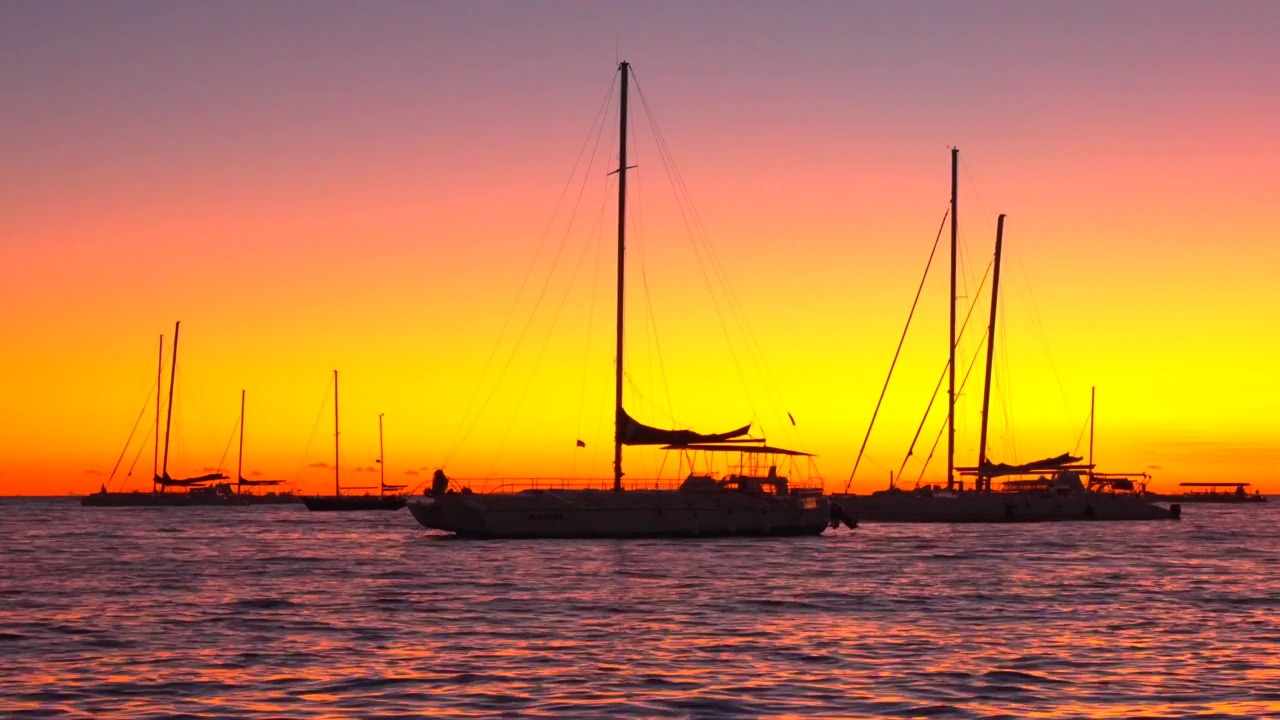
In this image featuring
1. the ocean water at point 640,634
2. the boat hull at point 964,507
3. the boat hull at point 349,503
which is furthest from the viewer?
the boat hull at point 349,503

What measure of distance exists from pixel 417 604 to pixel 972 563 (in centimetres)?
2537

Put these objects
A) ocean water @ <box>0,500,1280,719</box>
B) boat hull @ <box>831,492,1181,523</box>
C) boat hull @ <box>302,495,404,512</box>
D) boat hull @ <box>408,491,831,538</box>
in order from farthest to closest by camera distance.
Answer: boat hull @ <box>302,495,404,512</box>
boat hull @ <box>831,492,1181,523</box>
boat hull @ <box>408,491,831,538</box>
ocean water @ <box>0,500,1280,719</box>

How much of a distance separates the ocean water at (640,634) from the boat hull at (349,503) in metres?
84.4

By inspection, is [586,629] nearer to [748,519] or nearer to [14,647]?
[14,647]

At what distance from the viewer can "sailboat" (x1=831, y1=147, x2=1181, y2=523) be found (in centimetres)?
8656

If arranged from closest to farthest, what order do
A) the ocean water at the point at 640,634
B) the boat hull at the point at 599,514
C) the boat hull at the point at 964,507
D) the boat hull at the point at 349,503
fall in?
1. the ocean water at the point at 640,634
2. the boat hull at the point at 599,514
3. the boat hull at the point at 964,507
4. the boat hull at the point at 349,503

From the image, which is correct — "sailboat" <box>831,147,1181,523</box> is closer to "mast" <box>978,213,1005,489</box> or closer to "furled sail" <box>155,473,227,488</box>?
"mast" <box>978,213,1005,489</box>

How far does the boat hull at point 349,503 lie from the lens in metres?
145

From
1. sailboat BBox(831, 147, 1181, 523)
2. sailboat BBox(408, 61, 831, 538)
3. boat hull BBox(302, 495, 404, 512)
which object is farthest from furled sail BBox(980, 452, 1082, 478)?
boat hull BBox(302, 495, 404, 512)

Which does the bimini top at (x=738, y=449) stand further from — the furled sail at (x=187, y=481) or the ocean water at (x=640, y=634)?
the furled sail at (x=187, y=481)

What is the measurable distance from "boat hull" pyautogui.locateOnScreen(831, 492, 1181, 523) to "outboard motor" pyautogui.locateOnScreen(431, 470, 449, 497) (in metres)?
27.6

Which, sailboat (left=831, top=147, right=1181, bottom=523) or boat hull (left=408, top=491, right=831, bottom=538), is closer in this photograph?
boat hull (left=408, top=491, right=831, bottom=538)

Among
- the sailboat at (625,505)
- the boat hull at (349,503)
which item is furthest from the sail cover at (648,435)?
the boat hull at (349,503)

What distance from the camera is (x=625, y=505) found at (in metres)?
63.2
